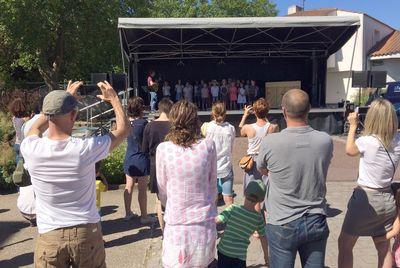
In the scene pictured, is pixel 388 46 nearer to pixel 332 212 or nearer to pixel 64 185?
pixel 332 212

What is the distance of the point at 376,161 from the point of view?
3.36 m

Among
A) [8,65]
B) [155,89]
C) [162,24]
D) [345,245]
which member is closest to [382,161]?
[345,245]

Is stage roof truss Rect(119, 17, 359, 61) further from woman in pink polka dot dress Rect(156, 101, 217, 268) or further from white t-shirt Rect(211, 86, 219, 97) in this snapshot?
woman in pink polka dot dress Rect(156, 101, 217, 268)

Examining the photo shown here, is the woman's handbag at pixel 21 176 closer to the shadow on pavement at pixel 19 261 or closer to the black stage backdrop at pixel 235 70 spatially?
the shadow on pavement at pixel 19 261

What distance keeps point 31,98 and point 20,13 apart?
1729 cm

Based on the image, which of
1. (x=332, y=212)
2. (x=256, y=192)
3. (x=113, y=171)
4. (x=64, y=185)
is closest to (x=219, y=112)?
(x=256, y=192)

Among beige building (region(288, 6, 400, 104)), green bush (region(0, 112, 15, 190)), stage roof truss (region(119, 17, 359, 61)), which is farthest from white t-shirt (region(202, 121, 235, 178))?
beige building (region(288, 6, 400, 104))

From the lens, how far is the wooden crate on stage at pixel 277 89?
66.6ft

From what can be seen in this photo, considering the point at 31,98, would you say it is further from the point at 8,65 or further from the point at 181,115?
the point at 8,65

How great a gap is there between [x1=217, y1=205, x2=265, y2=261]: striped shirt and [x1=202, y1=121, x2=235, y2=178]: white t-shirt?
2.00 metres

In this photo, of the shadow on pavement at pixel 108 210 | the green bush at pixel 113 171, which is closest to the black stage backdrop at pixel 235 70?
the green bush at pixel 113 171

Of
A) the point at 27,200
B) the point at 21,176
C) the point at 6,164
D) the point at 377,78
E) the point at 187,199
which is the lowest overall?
the point at 6,164

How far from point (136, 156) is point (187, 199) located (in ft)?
9.86

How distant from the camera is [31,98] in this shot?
5.92 meters
